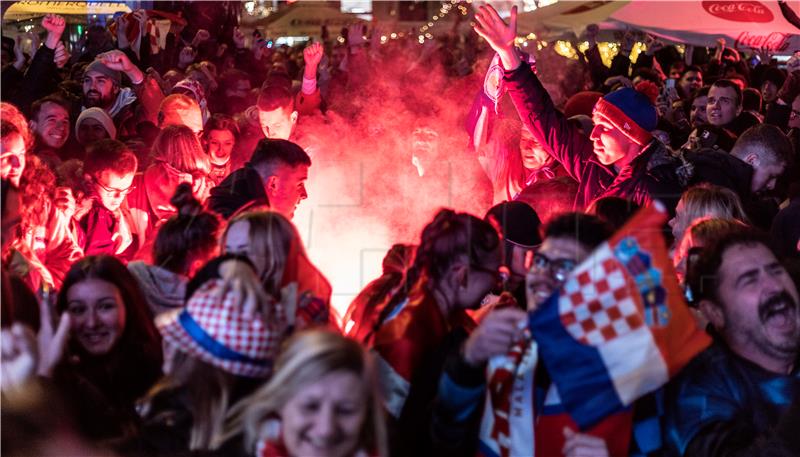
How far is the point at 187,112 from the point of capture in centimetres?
711

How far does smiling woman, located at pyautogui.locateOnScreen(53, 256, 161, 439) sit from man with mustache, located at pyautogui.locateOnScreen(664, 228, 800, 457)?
62.1 inches

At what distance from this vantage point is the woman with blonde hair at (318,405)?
2535mm

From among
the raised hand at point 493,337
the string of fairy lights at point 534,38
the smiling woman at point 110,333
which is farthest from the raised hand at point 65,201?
the string of fairy lights at point 534,38

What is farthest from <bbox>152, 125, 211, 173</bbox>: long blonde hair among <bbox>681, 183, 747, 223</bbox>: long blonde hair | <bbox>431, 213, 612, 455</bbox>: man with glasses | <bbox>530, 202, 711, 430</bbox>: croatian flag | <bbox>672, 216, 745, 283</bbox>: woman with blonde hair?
<bbox>530, 202, 711, 430</bbox>: croatian flag

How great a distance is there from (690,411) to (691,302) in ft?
1.61

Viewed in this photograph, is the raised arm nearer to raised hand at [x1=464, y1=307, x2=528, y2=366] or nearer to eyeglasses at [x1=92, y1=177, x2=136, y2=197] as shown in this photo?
eyeglasses at [x1=92, y1=177, x2=136, y2=197]

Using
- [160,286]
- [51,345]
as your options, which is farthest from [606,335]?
[160,286]

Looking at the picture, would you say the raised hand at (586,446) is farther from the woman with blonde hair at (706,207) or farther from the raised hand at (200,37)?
the raised hand at (200,37)

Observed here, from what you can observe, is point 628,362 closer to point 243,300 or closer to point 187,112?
point 243,300

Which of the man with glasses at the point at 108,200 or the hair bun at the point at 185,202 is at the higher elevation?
the man with glasses at the point at 108,200

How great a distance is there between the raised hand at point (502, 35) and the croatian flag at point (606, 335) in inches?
102

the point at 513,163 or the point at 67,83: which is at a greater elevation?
the point at 67,83

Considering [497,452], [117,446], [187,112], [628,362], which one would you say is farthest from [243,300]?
[187,112]

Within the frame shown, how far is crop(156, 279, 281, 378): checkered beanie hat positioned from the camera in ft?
8.99
